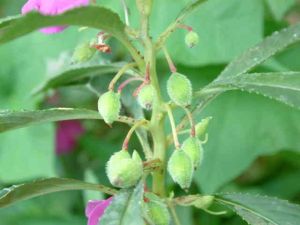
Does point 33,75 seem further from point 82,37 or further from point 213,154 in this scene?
point 213,154

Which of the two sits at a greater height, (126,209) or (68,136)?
(68,136)

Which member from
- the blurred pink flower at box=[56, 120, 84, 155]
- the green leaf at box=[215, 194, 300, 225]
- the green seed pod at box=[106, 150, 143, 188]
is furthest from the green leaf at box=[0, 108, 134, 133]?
the blurred pink flower at box=[56, 120, 84, 155]

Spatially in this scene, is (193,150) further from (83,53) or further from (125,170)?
(83,53)

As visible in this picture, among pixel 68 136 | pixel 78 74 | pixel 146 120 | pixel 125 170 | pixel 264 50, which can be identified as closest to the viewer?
pixel 125 170

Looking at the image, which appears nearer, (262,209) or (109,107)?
(109,107)

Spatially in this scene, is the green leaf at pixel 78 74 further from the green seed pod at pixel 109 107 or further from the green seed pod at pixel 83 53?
the green seed pod at pixel 109 107

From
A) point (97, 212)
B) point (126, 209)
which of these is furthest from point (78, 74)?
point (126, 209)

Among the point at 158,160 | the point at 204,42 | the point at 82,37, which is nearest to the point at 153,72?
the point at 158,160
